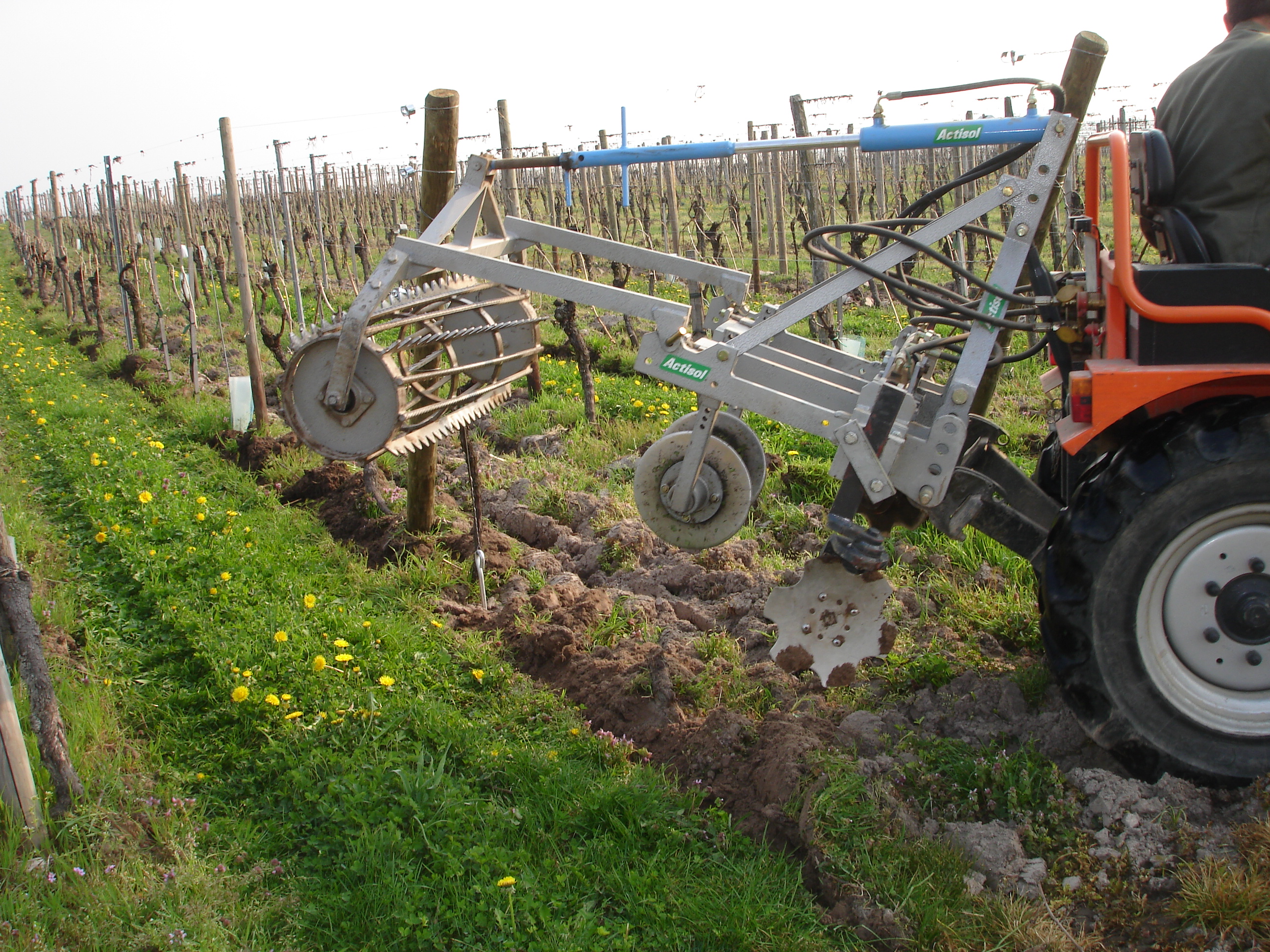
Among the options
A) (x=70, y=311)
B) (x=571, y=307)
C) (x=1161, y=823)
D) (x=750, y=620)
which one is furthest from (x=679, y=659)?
(x=70, y=311)

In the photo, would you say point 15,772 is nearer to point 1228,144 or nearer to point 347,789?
point 347,789

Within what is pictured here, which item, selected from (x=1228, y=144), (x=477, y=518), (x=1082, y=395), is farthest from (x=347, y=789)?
(x=1228, y=144)

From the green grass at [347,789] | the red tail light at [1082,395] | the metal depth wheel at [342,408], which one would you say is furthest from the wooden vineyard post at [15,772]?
the red tail light at [1082,395]

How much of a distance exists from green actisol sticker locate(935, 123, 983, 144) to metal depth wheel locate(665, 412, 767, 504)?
109cm

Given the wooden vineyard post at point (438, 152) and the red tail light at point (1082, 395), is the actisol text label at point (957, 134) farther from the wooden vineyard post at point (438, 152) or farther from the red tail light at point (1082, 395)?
the wooden vineyard post at point (438, 152)

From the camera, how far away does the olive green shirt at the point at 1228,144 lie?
8.41 feet

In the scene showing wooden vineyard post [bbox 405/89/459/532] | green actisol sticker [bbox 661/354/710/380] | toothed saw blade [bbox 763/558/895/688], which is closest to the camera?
green actisol sticker [bbox 661/354/710/380]

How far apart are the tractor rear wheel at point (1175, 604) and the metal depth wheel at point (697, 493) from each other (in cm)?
103

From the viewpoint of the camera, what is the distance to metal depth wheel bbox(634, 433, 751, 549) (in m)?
3.23

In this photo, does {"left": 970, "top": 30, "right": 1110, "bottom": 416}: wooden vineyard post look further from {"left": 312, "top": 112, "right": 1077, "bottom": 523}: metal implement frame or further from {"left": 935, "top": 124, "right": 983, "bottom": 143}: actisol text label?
{"left": 935, "top": 124, "right": 983, "bottom": 143}: actisol text label

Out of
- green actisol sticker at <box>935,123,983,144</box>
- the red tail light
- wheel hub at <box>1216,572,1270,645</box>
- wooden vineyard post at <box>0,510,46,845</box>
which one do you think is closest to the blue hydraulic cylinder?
green actisol sticker at <box>935,123,983,144</box>

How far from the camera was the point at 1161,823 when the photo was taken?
8.41 ft

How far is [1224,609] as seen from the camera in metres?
2.65

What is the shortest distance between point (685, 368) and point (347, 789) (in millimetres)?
1777
